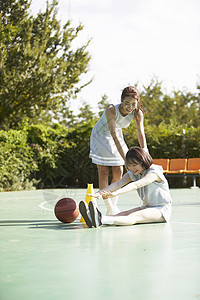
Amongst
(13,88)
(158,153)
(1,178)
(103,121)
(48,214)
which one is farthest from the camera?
(13,88)

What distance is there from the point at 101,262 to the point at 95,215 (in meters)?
1.69

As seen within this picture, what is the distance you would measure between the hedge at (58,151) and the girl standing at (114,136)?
377 inches

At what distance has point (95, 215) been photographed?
16.2ft

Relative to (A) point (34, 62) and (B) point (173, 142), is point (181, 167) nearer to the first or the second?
(B) point (173, 142)

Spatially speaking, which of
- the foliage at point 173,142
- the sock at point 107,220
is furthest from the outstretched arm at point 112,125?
the foliage at point 173,142

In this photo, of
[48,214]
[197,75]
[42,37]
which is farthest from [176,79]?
[48,214]

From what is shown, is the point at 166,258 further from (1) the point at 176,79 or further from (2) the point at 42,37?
(1) the point at 176,79

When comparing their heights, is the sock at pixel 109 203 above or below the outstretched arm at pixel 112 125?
below

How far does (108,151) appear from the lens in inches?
245

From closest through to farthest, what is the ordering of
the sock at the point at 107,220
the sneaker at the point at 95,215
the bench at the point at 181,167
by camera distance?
the sneaker at the point at 95,215 → the sock at the point at 107,220 → the bench at the point at 181,167

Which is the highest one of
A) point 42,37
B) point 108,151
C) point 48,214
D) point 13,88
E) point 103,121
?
point 42,37

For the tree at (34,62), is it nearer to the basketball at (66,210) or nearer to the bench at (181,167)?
the bench at (181,167)

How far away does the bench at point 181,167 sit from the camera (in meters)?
15.8

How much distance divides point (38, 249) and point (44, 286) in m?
1.27
